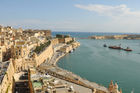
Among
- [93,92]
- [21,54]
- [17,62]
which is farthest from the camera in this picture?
[21,54]

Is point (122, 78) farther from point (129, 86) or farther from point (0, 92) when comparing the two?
A: point (0, 92)

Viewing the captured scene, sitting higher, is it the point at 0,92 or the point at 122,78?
the point at 0,92

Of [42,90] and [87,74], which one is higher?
[42,90]

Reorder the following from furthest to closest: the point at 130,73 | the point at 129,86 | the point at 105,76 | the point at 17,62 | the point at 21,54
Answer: the point at 130,73 → the point at 105,76 → the point at 129,86 → the point at 21,54 → the point at 17,62

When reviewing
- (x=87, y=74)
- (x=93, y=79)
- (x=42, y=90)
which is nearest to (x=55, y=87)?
(x=42, y=90)

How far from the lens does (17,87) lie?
18797 mm

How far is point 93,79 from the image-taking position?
28.7m

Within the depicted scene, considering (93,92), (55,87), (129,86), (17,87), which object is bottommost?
(129,86)

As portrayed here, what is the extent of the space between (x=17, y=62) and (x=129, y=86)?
19.3 metres

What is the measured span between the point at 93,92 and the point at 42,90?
16.1 ft

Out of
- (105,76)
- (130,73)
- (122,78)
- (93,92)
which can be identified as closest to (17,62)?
(93,92)

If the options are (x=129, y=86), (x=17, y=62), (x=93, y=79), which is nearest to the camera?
(x=17, y=62)

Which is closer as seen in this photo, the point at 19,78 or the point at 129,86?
the point at 19,78

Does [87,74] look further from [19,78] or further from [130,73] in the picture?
[19,78]
